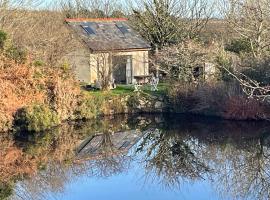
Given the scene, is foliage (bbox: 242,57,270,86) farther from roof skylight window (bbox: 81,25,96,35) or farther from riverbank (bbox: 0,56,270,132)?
roof skylight window (bbox: 81,25,96,35)

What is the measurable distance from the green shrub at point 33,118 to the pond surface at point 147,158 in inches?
23.9

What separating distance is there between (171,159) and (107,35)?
14.0m

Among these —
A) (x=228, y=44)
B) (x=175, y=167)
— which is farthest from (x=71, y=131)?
(x=228, y=44)

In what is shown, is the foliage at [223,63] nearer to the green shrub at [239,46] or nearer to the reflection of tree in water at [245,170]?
the green shrub at [239,46]

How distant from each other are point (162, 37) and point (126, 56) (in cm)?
412

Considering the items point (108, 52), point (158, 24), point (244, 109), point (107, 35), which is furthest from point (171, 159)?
Answer: point (158, 24)

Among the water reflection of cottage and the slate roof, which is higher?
the slate roof

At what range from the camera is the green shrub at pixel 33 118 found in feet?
68.2

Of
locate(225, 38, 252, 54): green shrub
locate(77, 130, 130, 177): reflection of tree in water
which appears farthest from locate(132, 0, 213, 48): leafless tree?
locate(77, 130, 130, 177): reflection of tree in water

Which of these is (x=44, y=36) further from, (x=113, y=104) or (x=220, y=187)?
(x=220, y=187)

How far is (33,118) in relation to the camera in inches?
821

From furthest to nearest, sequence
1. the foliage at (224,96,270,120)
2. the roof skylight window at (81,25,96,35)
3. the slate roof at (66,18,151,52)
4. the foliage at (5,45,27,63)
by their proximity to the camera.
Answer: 1. the roof skylight window at (81,25,96,35)
2. the slate roof at (66,18,151,52)
3. the foliage at (5,45,27,63)
4. the foliage at (224,96,270,120)

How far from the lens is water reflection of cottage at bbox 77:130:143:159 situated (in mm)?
17188

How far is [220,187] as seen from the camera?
1285cm
